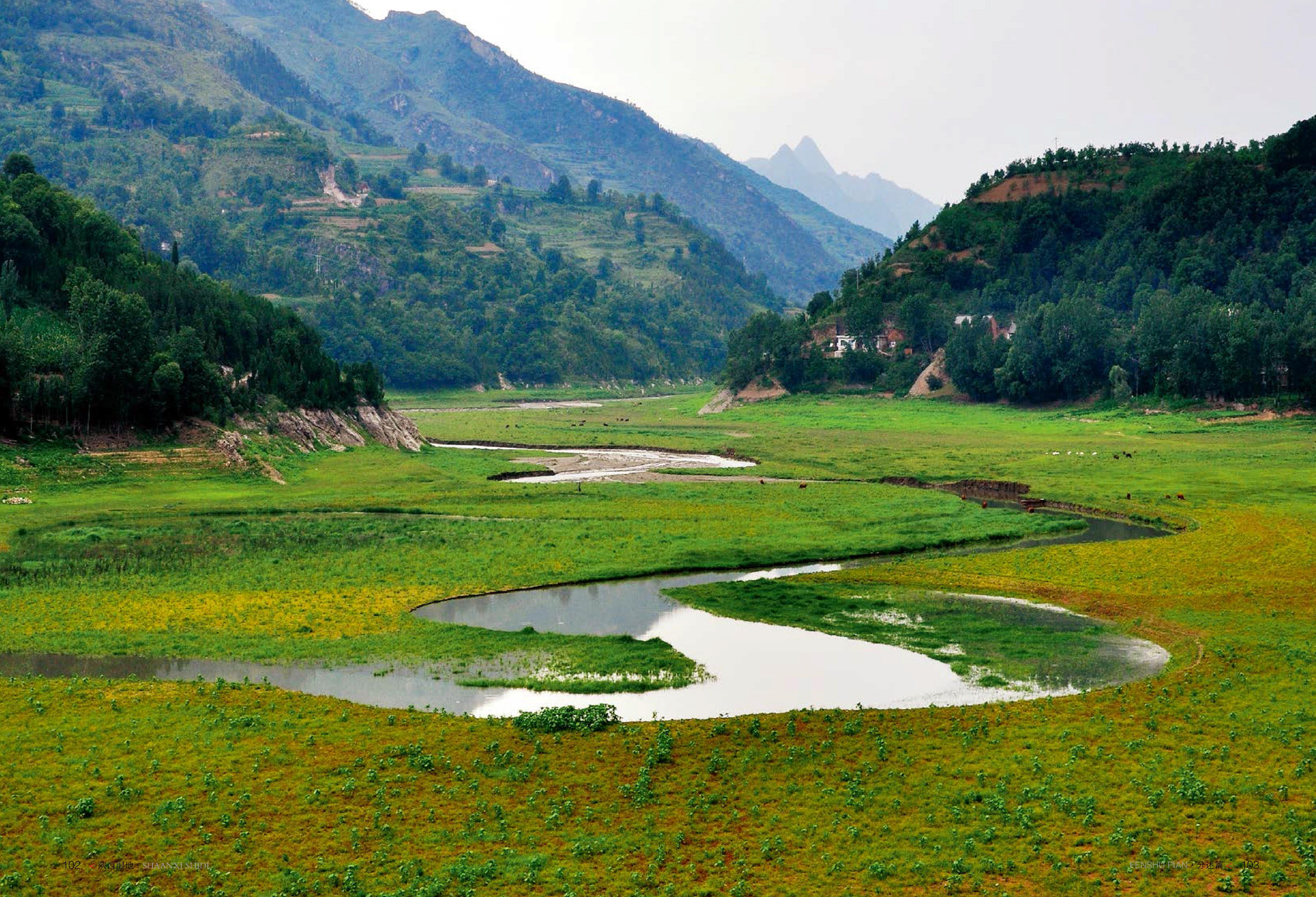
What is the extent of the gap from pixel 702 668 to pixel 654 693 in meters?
3.28

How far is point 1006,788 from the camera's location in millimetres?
28547

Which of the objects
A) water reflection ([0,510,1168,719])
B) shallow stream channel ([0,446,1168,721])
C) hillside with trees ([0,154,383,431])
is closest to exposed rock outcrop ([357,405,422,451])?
hillside with trees ([0,154,383,431])

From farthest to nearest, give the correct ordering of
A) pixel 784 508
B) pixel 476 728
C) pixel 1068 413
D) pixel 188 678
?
1. pixel 1068 413
2. pixel 784 508
3. pixel 188 678
4. pixel 476 728

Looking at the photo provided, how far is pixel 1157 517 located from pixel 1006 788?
47.2 m

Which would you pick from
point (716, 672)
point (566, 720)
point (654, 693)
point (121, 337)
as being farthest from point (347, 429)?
point (566, 720)

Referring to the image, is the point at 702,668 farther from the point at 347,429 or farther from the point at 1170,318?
the point at 1170,318

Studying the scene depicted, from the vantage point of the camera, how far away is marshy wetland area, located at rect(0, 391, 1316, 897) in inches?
988

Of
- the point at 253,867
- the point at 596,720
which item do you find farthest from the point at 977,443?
the point at 253,867

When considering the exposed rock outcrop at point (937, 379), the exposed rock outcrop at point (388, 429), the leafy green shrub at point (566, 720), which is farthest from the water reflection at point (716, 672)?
the exposed rock outcrop at point (937, 379)

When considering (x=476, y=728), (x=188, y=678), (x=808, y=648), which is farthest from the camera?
(x=808, y=648)

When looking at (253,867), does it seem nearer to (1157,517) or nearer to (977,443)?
(1157,517)

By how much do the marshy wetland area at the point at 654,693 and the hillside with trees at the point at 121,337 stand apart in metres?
7.11

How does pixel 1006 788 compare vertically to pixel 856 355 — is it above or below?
below

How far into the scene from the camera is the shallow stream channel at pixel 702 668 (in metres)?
36.8
